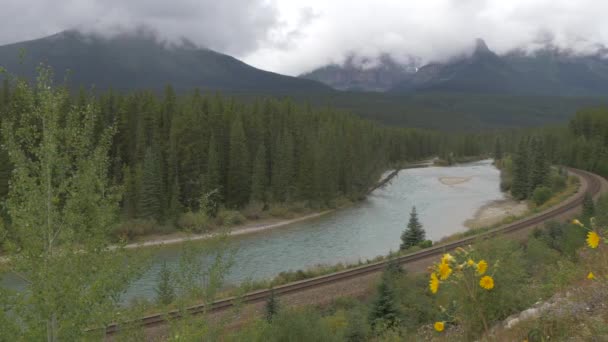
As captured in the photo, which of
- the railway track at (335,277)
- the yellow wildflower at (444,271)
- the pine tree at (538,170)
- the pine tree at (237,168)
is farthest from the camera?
the pine tree at (538,170)

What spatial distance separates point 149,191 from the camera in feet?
141

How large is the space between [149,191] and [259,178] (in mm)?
12543

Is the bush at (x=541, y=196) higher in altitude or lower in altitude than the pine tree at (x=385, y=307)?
lower

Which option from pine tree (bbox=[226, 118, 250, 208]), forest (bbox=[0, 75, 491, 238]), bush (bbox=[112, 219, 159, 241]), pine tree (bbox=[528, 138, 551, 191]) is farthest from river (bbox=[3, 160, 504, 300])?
pine tree (bbox=[226, 118, 250, 208])

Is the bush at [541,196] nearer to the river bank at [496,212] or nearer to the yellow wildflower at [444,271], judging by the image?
Result: the river bank at [496,212]

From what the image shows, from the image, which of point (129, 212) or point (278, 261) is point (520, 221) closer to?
point (278, 261)

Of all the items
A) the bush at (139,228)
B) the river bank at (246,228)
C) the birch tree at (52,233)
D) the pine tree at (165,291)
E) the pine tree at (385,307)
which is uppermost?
the birch tree at (52,233)

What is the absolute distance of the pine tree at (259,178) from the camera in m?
50.1

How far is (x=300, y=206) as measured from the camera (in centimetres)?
5141

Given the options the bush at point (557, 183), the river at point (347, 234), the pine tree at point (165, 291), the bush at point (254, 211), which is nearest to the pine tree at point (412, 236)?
the river at point (347, 234)

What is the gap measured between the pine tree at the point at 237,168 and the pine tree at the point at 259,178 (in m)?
0.99

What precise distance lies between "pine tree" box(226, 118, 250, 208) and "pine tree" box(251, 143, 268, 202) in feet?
3.25

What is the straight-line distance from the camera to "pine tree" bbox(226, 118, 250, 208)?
49781 mm

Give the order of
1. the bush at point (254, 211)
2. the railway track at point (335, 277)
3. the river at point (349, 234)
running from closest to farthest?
1. the railway track at point (335, 277)
2. the river at point (349, 234)
3. the bush at point (254, 211)
